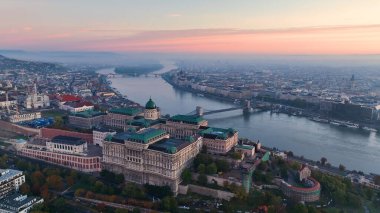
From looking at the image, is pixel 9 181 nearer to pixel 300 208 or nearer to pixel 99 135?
pixel 99 135

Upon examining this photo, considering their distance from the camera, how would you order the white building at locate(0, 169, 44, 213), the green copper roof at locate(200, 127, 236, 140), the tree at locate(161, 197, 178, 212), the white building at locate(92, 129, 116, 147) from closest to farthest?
1. the white building at locate(0, 169, 44, 213)
2. the tree at locate(161, 197, 178, 212)
3. the green copper roof at locate(200, 127, 236, 140)
4. the white building at locate(92, 129, 116, 147)

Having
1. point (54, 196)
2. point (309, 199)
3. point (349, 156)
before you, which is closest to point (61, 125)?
point (54, 196)

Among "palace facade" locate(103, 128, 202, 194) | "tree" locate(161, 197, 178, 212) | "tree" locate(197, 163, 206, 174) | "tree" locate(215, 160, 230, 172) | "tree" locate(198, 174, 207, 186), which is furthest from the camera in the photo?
"tree" locate(215, 160, 230, 172)

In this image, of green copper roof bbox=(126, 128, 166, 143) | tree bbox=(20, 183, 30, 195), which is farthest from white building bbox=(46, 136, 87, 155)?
tree bbox=(20, 183, 30, 195)

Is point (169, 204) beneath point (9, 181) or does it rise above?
beneath

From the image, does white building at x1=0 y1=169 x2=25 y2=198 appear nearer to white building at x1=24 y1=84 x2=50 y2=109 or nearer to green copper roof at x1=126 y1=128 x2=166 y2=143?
green copper roof at x1=126 y1=128 x2=166 y2=143

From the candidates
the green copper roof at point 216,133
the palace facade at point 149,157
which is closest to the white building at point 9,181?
the palace facade at point 149,157

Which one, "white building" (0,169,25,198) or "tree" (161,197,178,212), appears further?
"white building" (0,169,25,198)

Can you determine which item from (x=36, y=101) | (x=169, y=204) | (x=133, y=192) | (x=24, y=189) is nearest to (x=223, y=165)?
(x=169, y=204)

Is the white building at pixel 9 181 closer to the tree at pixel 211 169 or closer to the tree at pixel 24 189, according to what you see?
the tree at pixel 24 189

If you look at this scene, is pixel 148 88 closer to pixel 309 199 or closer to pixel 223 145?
pixel 223 145

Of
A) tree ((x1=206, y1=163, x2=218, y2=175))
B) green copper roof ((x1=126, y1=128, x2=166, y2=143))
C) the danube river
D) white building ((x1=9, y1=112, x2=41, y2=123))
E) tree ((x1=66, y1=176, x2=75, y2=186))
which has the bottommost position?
the danube river
